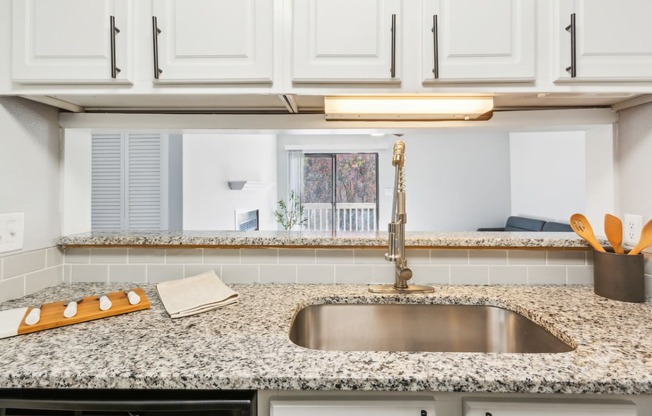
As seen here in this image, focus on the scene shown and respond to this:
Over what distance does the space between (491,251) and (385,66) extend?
2.49 feet

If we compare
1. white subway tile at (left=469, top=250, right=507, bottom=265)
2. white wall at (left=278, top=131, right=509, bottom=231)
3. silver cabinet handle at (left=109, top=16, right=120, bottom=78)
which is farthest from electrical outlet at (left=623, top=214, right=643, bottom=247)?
white wall at (left=278, top=131, right=509, bottom=231)

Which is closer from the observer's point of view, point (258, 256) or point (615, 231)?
point (615, 231)

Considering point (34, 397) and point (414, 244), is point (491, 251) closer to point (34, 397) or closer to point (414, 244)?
point (414, 244)

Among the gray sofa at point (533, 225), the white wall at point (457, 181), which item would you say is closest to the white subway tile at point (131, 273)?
the gray sofa at point (533, 225)

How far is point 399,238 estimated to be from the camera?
117cm

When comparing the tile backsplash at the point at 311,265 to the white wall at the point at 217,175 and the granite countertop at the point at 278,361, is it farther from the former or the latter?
the white wall at the point at 217,175

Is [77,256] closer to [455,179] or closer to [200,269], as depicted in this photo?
[200,269]

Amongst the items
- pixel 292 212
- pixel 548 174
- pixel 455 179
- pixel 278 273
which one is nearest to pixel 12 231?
pixel 278 273

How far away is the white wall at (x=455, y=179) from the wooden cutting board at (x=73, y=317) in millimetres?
5200

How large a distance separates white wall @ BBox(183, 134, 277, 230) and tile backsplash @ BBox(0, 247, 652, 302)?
142 cm

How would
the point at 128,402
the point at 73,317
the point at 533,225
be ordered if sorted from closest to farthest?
the point at 128,402 → the point at 73,317 → the point at 533,225

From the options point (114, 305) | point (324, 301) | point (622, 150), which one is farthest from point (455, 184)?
point (114, 305)

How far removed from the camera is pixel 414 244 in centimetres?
125

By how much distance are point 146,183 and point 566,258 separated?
2.68 m
